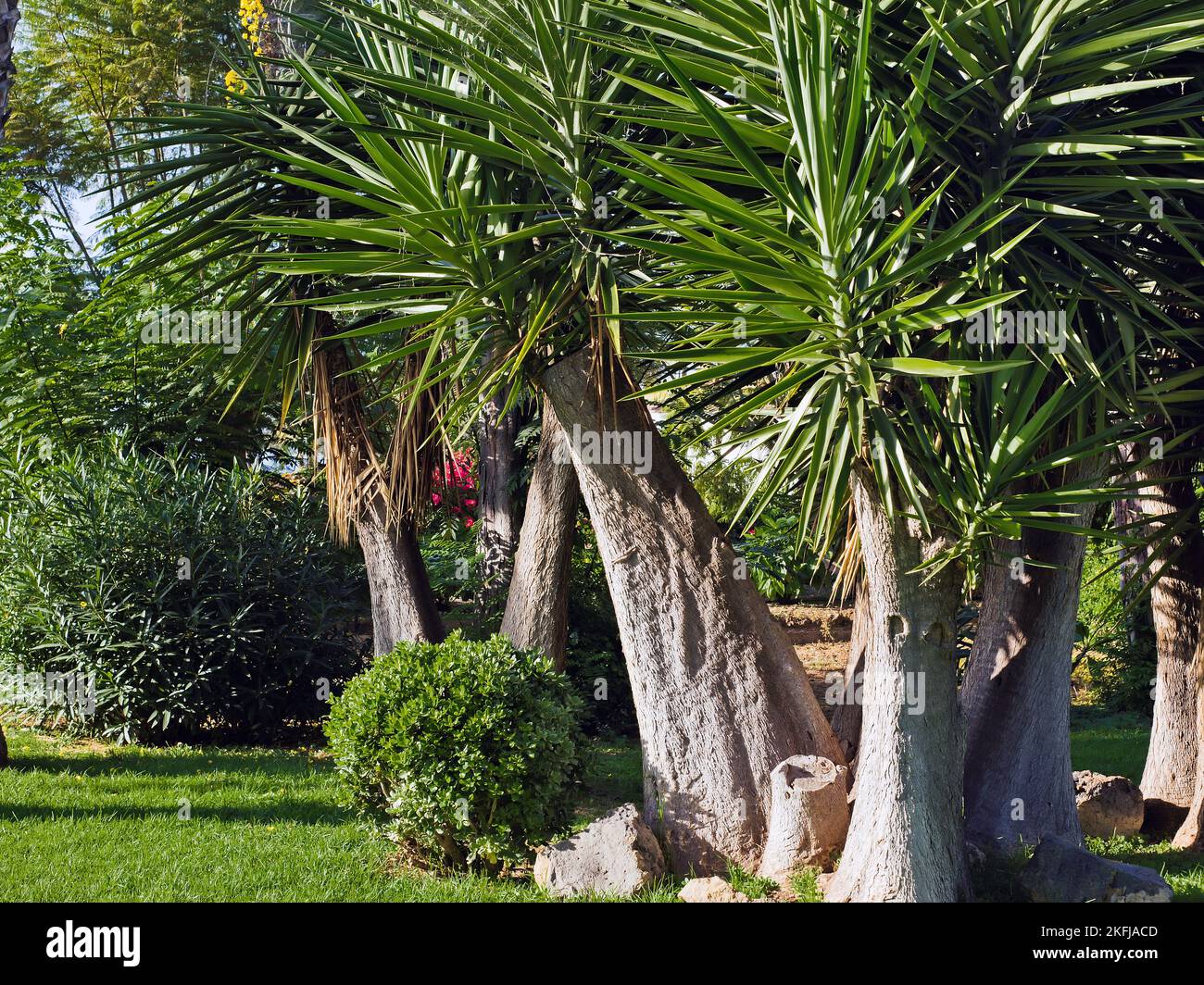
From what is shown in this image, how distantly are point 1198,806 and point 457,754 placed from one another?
448 centimetres

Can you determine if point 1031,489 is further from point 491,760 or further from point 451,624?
point 451,624

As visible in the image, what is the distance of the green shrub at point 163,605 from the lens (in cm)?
835

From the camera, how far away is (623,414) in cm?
568

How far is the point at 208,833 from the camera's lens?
19.9 feet

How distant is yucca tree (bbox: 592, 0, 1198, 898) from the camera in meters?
3.87

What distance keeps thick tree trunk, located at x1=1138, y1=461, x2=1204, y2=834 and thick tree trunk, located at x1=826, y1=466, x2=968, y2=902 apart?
275 cm

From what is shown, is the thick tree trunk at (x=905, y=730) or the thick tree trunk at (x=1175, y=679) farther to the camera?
the thick tree trunk at (x=1175, y=679)

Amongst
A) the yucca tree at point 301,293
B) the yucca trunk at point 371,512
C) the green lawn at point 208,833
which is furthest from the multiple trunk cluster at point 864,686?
the yucca trunk at point 371,512

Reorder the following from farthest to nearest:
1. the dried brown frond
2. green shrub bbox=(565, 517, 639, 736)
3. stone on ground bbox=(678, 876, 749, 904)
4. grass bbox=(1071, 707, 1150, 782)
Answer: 1. green shrub bbox=(565, 517, 639, 736)
2. grass bbox=(1071, 707, 1150, 782)
3. the dried brown frond
4. stone on ground bbox=(678, 876, 749, 904)

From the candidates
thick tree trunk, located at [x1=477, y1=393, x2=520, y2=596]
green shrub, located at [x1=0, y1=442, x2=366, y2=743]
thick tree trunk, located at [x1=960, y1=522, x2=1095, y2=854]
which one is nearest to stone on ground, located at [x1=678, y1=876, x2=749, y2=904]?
thick tree trunk, located at [x1=960, y1=522, x2=1095, y2=854]

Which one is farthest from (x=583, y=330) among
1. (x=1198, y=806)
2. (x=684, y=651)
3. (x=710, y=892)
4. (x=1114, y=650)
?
(x=1114, y=650)

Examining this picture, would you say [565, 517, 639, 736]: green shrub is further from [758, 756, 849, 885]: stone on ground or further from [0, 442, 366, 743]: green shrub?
[758, 756, 849, 885]: stone on ground

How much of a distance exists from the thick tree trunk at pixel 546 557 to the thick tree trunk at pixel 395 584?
25.6 inches

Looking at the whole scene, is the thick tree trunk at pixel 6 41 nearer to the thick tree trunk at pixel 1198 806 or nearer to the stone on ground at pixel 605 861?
the stone on ground at pixel 605 861
